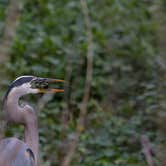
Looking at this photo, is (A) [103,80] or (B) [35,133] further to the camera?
(A) [103,80]

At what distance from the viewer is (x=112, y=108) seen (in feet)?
24.7

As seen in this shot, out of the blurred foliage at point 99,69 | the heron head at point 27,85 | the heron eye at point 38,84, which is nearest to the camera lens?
the heron head at point 27,85

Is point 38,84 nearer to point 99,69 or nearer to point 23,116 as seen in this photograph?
point 23,116

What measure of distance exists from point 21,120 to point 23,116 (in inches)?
1.4

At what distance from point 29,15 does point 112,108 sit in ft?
5.17

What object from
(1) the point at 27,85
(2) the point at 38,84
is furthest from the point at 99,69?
(1) the point at 27,85

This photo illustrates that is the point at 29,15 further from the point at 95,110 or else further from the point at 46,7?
the point at 95,110

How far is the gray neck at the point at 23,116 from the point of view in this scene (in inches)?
201

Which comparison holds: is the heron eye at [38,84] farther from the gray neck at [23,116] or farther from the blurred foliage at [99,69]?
the blurred foliage at [99,69]

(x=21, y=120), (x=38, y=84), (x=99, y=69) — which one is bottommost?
(x=21, y=120)

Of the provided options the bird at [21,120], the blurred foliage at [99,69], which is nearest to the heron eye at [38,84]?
the bird at [21,120]

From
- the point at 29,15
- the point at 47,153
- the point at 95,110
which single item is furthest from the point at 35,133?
the point at 29,15

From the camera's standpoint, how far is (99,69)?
787cm

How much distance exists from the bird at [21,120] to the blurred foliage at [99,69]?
3.43 ft
